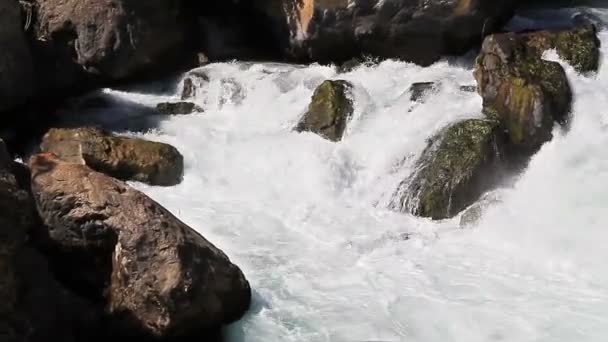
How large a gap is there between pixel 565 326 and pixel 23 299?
435cm

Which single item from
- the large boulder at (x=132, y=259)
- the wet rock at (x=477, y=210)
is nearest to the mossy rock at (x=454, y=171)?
the wet rock at (x=477, y=210)

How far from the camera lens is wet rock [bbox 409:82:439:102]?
37.0ft

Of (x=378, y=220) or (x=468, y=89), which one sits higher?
(x=468, y=89)

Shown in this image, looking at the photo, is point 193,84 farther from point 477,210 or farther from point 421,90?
point 477,210

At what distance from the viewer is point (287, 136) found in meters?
11.2

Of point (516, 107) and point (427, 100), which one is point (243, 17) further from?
point (516, 107)

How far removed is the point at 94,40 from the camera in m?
12.7

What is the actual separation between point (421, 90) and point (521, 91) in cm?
157

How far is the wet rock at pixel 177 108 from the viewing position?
12258 millimetres

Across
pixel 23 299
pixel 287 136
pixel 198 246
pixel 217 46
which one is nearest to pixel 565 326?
pixel 198 246

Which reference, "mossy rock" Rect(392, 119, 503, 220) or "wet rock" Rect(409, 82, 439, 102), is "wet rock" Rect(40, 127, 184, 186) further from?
→ "wet rock" Rect(409, 82, 439, 102)

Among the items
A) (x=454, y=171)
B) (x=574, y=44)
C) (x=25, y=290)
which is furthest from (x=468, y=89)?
(x=25, y=290)

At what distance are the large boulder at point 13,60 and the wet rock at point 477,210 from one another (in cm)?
636

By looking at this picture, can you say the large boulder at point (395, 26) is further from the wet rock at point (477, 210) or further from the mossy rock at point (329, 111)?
the wet rock at point (477, 210)
